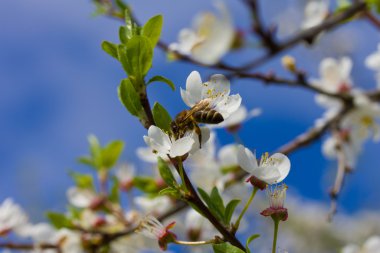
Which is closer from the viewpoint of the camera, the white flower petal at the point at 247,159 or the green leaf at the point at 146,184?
the white flower petal at the point at 247,159

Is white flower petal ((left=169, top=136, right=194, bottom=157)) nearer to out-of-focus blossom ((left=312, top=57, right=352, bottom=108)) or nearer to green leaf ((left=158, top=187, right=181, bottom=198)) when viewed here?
green leaf ((left=158, top=187, right=181, bottom=198))

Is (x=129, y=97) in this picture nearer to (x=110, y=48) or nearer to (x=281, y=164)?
(x=110, y=48)

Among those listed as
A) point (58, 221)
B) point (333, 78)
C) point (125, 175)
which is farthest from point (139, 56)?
point (333, 78)

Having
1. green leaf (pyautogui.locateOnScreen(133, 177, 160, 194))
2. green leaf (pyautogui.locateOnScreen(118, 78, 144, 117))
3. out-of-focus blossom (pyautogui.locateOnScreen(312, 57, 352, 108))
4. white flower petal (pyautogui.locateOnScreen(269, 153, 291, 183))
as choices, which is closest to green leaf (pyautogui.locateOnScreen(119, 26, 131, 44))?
green leaf (pyautogui.locateOnScreen(118, 78, 144, 117))

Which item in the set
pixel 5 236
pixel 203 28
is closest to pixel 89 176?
pixel 5 236

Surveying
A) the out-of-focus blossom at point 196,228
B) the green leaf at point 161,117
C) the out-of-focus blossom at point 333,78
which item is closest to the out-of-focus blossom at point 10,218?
the out-of-focus blossom at point 196,228

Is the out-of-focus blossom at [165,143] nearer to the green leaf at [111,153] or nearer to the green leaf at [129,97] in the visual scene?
the green leaf at [129,97]
